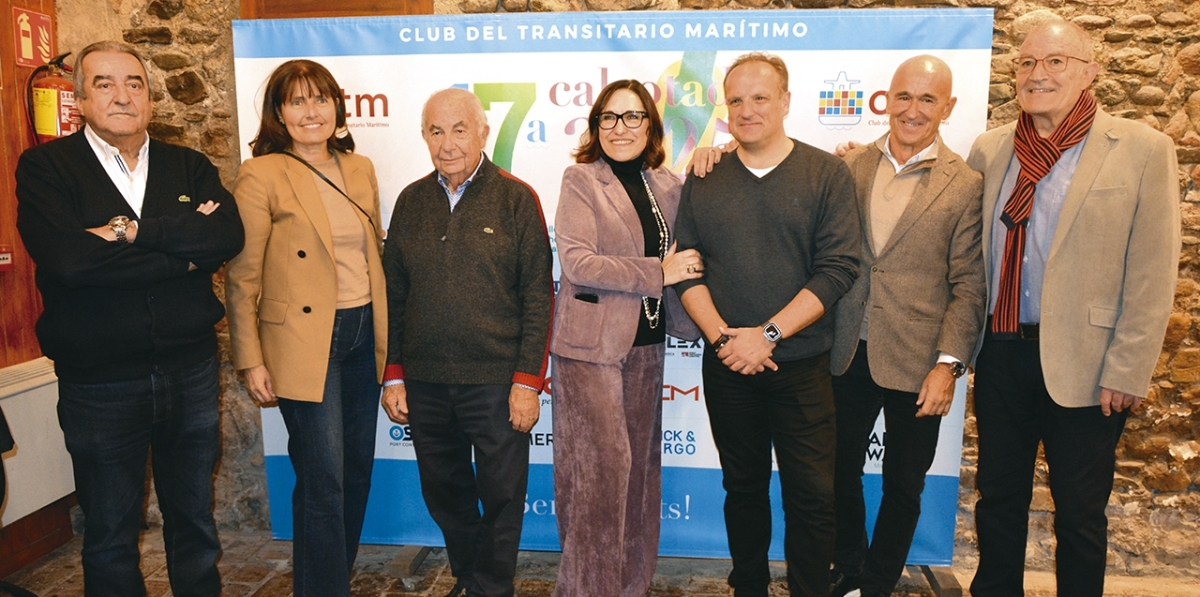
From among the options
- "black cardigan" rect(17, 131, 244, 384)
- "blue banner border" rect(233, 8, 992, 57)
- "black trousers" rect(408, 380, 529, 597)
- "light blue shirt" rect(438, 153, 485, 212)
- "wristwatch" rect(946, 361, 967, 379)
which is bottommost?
"black trousers" rect(408, 380, 529, 597)

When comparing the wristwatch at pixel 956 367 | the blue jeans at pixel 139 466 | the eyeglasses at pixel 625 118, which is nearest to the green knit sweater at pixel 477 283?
the eyeglasses at pixel 625 118

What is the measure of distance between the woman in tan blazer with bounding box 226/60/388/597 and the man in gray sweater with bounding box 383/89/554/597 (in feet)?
0.44

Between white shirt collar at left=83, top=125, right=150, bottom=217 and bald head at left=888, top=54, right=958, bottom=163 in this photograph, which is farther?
bald head at left=888, top=54, right=958, bottom=163

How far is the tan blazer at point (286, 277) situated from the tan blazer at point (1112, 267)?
231 centimetres

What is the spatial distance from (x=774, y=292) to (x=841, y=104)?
1082mm

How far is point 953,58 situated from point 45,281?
3.23 metres

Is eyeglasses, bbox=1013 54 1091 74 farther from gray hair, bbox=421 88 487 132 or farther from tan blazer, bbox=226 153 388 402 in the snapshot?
tan blazer, bbox=226 153 388 402

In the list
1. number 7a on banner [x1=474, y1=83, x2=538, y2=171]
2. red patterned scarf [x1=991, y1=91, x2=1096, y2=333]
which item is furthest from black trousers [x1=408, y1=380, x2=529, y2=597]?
red patterned scarf [x1=991, y1=91, x2=1096, y2=333]

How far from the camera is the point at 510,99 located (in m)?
3.09

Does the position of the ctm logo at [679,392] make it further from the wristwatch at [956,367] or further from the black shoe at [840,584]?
the wristwatch at [956,367]

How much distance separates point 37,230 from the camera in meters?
2.09

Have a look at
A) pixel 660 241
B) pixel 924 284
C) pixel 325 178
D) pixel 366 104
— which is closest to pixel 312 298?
pixel 325 178

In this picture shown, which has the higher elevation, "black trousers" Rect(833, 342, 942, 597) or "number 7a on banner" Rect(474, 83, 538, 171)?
"number 7a on banner" Rect(474, 83, 538, 171)

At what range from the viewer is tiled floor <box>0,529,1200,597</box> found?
3.04 metres
